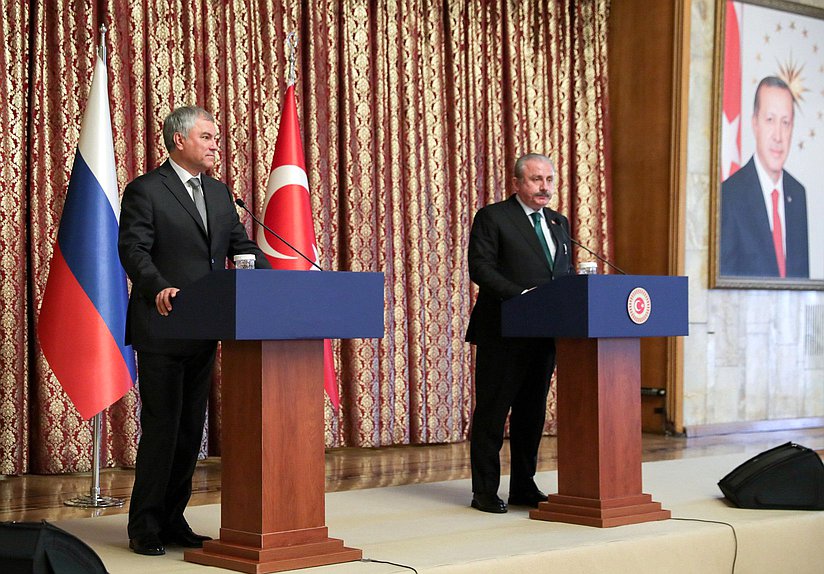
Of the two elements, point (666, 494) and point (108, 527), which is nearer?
point (108, 527)

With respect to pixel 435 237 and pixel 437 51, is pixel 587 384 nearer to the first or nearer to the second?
pixel 435 237

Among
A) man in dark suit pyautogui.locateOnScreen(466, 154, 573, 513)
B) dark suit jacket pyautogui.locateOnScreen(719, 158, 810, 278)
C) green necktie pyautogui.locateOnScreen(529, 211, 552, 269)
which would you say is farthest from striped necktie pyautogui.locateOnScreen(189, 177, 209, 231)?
dark suit jacket pyautogui.locateOnScreen(719, 158, 810, 278)

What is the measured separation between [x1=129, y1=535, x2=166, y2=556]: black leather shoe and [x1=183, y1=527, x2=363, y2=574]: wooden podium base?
11 centimetres

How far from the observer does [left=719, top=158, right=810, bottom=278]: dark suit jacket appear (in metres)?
8.64

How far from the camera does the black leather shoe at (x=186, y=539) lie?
396 centimetres

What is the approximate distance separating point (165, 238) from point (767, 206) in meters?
6.22

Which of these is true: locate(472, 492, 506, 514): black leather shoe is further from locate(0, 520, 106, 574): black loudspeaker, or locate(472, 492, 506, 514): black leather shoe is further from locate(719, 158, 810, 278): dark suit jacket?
locate(719, 158, 810, 278): dark suit jacket

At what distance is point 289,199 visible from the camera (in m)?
6.36

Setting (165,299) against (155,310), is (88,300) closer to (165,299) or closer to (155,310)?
(155,310)

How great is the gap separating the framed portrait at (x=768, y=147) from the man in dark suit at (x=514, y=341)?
12.8ft

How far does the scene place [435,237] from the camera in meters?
7.99

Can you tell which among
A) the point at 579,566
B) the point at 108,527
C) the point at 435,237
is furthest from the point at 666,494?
the point at 435,237

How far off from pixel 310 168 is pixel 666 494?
3.27 meters

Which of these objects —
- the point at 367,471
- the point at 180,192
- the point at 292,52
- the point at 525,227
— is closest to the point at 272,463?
the point at 180,192
